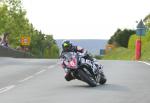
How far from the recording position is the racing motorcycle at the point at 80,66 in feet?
56.0

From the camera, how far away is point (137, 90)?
16344 mm

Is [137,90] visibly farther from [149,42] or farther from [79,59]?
[149,42]

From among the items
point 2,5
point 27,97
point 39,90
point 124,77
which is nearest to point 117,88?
point 39,90

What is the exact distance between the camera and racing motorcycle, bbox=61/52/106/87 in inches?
672

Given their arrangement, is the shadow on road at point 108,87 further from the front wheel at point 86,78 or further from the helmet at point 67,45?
the helmet at point 67,45

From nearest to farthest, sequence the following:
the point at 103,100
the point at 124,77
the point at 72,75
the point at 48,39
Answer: the point at 103,100 < the point at 72,75 < the point at 124,77 < the point at 48,39

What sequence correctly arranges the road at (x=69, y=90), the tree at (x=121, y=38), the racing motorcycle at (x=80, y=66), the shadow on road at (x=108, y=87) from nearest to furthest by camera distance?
the road at (x=69, y=90), the shadow on road at (x=108, y=87), the racing motorcycle at (x=80, y=66), the tree at (x=121, y=38)

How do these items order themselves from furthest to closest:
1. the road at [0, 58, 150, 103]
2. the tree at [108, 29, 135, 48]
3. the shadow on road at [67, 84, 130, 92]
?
the tree at [108, 29, 135, 48]
the shadow on road at [67, 84, 130, 92]
the road at [0, 58, 150, 103]

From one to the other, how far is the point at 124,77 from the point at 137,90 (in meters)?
5.30

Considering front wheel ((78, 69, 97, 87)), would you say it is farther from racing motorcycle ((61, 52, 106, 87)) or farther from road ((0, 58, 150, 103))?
road ((0, 58, 150, 103))

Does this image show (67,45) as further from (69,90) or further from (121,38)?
(121,38)

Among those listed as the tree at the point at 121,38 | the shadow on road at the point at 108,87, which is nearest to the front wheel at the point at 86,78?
the shadow on road at the point at 108,87

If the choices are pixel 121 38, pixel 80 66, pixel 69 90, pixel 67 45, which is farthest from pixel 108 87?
pixel 121 38

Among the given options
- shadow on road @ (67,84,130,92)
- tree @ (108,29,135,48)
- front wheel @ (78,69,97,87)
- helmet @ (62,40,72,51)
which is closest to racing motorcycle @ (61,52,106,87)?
front wheel @ (78,69,97,87)
